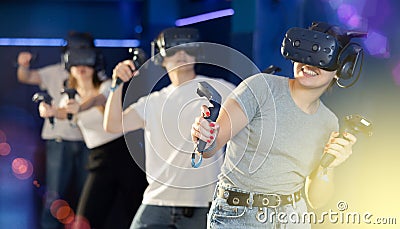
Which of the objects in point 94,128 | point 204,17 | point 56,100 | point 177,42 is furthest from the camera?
point 56,100

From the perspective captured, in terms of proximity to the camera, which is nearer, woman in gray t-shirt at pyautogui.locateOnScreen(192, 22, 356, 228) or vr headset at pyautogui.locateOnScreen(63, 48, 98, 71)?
woman in gray t-shirt at pyautogui.locateOnScreen(192, 22, 356, 228)

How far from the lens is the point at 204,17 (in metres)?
4.48

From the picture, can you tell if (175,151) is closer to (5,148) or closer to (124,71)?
(124,71)

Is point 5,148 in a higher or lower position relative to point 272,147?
lower

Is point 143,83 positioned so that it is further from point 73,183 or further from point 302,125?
point 73,183

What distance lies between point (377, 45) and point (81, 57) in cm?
170

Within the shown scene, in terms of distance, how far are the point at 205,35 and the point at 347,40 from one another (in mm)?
2054

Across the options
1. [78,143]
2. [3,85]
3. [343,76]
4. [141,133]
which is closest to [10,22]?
[3,85]

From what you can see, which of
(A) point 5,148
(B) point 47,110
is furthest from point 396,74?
(A) point 5,148

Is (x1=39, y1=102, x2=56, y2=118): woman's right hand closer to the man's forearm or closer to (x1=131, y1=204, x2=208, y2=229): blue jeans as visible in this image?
→ the man's forearm

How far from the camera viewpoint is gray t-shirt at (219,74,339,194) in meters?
2.29

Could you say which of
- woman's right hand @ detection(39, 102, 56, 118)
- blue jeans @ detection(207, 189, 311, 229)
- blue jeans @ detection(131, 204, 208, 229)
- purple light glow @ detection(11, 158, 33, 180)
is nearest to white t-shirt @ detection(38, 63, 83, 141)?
woman's right hand @ detection(39, 102, 56, 118)

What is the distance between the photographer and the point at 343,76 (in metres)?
2.40

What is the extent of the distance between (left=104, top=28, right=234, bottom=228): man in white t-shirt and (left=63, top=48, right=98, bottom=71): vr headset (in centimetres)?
93
